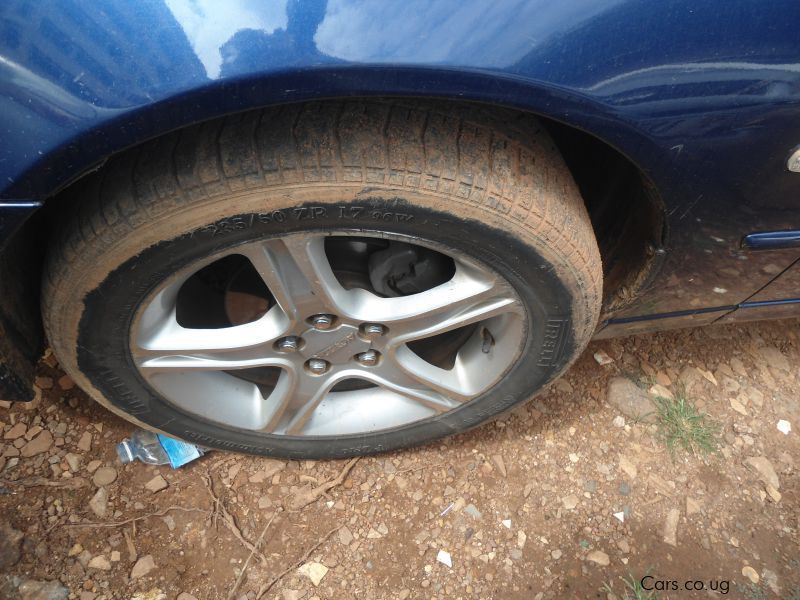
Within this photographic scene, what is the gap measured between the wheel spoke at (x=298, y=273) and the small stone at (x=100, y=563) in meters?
0.92

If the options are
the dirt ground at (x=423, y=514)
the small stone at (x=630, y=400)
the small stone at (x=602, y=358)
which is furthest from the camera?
the small stone at (x=602, y=358)

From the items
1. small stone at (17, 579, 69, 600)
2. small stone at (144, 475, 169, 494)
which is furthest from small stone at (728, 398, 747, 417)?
small stone at (17, 579, 69, 600)

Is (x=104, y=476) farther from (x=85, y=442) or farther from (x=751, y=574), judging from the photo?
(x=751, y=574)

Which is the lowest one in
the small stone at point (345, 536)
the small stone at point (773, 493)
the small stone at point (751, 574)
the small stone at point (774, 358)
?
the small stone at point (751, 574)

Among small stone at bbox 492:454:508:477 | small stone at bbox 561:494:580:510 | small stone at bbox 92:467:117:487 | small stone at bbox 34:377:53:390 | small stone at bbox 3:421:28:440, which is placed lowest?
small stone at bbox 561:494:580:510

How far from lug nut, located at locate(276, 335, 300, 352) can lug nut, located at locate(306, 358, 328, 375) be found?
80 millimetres

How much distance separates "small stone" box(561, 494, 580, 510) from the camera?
6.10ft

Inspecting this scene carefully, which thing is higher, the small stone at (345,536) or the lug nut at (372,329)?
the lug nut at (372,329)

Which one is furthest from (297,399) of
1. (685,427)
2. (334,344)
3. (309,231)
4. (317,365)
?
(685,427)

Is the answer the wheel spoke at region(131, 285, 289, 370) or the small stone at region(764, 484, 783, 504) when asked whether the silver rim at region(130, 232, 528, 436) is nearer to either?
the wheel spoke at region(131, 285, 289, 370)

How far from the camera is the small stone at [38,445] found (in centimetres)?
182

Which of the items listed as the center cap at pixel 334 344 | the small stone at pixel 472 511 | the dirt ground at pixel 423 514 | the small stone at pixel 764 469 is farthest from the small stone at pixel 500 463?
the small stone at pixel 764 469

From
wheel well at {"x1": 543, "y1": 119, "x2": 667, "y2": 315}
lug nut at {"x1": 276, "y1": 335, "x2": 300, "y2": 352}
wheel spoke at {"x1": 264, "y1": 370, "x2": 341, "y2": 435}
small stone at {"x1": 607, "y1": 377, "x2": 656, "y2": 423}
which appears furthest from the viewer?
small stone at {"x1": 607, "y1": 377, "x2": 656, "y2": 423}

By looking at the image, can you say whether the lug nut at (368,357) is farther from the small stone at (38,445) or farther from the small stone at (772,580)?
the small stone at (772,580)
